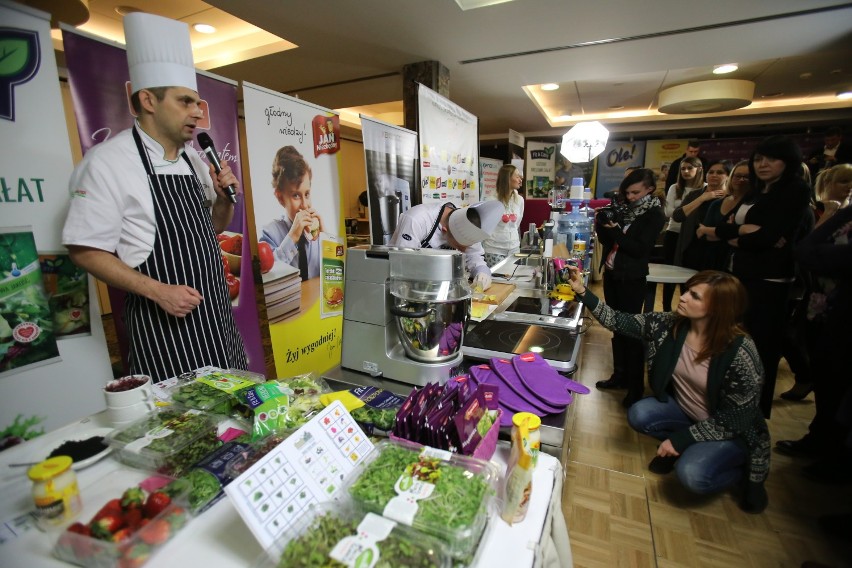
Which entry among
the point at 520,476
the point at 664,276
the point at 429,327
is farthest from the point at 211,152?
the point at 664,276

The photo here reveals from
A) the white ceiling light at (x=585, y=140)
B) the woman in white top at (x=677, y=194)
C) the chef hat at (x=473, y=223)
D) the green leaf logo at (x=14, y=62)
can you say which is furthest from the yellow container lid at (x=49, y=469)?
the white ceiling light at (x=585, y=140)

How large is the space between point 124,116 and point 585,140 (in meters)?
3.72

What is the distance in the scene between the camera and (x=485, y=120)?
6844mm

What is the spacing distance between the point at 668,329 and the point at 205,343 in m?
2.09

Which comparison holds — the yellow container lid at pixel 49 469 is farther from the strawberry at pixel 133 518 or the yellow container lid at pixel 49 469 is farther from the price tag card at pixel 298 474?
the price tag card at pixel 298 474

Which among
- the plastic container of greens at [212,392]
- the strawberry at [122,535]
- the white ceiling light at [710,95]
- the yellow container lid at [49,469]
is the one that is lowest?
the strawberry at [122,535]

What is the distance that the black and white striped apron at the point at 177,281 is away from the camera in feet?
4.74

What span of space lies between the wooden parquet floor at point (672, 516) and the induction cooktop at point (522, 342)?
260 millimetres

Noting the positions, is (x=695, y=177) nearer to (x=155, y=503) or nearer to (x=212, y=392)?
(x=212, y=392)

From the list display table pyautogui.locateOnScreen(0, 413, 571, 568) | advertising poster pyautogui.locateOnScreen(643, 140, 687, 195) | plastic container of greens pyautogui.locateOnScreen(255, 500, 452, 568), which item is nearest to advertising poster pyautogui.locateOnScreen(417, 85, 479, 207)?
display table pyautogui.locateOnScreen(0, 413, 571, 568)

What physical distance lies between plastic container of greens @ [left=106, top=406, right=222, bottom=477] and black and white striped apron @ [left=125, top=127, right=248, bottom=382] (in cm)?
58

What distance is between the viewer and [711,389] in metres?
1.72

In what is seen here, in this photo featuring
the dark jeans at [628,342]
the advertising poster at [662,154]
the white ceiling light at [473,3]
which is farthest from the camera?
the advertising poster at [662,154]

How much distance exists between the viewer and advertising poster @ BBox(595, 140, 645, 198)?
25.2ft
